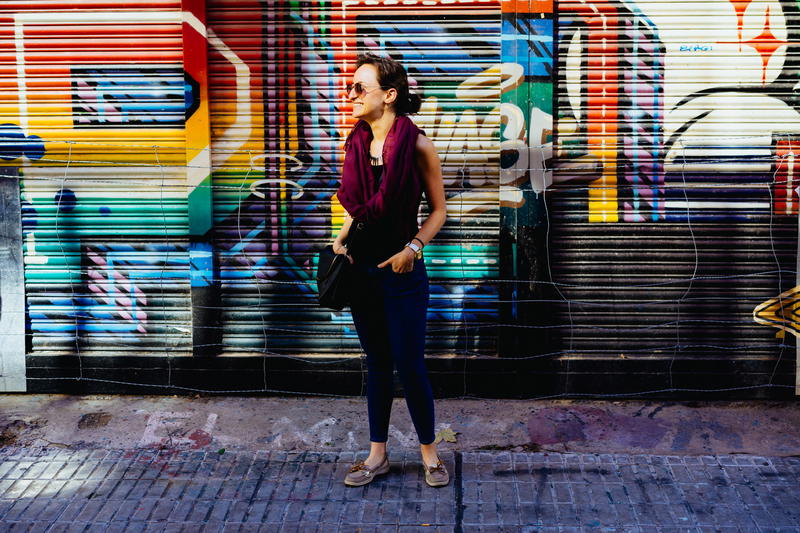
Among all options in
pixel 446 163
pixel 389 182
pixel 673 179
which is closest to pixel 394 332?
pixel 389 182

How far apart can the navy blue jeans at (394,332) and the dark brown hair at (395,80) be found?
0.75m

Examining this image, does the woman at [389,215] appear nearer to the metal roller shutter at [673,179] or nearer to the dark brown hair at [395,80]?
the dark brown hair at [395,80]

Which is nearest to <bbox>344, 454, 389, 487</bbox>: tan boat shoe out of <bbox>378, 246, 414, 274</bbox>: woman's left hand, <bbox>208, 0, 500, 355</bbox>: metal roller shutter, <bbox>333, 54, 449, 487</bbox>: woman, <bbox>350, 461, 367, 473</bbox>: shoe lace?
<bbox>350, 461, 367, 473</bbox>: shoe lace

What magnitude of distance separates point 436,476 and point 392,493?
0.24m

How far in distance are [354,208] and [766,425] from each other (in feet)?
9.59

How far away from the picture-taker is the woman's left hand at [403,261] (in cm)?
398

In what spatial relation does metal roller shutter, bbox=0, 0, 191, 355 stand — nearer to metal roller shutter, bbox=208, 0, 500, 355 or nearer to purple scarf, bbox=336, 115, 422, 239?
metal roller shutter, bbox=208, 0, 500, 355

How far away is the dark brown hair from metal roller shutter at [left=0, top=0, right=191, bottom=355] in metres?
1.91

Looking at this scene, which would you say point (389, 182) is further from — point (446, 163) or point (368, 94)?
point (446, 163)

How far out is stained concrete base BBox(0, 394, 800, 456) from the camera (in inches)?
193

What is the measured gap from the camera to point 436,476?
432 centimetres

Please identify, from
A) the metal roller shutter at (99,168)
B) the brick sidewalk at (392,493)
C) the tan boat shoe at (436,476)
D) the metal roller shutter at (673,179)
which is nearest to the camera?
the brick sidewalk at (392,493)

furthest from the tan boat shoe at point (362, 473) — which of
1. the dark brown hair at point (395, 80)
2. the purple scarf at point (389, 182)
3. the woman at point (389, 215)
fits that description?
the dark brown hair at point (395, 80)

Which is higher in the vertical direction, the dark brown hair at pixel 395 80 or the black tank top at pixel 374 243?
the dark brown hair at pixel 395 80
